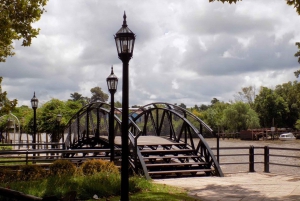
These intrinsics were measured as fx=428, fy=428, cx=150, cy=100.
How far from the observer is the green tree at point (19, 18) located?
41.9 feet

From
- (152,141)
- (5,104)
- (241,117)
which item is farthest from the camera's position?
(241,117)

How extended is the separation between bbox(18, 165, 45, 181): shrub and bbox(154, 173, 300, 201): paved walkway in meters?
3.64

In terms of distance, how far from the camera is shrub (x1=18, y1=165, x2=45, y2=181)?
11.8 meters

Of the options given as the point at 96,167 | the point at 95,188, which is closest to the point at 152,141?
the point at 96,167

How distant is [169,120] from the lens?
1839 cm

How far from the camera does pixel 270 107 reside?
8231 cm

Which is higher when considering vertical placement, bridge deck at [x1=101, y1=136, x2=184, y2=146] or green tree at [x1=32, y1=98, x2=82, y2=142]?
green tree at [x1=32, y1=98, x2=82, y2=142]

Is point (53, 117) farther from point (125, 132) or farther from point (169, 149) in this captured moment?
point (125, 132)

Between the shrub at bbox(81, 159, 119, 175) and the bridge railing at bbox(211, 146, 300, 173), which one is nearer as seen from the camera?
the shrub at bbox(81, 159, 119, 175)

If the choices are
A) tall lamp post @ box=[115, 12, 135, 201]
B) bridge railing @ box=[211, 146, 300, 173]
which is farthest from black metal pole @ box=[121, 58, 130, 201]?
bridge railing @ box=[211, 146, 300, 173]

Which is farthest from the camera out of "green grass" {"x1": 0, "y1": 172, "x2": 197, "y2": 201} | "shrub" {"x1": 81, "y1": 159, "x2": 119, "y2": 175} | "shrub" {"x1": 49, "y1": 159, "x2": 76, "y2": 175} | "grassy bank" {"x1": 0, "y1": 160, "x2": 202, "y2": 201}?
"shrub" {"x1": 81, "y1": 159, "x2": 119, "y2": 175}

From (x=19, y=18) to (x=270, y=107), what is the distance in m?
74.4

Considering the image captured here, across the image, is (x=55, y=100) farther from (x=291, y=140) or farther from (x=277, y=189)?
(x=291, y=140)

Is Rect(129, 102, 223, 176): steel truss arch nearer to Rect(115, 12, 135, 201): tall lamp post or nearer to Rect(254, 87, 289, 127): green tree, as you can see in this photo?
Rect(115, 12, 135, 201): tall lamp post
